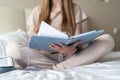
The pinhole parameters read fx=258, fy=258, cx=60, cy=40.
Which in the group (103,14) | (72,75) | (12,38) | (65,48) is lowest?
(72,75)

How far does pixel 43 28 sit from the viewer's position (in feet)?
4.71

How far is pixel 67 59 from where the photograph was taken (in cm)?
156

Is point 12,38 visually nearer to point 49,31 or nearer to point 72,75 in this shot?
point 49,31

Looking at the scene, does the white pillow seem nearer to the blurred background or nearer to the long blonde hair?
the long blonde hair

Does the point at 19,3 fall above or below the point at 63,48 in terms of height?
above

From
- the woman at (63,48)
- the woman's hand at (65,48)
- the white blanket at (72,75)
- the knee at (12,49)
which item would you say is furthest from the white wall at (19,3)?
the white blanket at (72,75)

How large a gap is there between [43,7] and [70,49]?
0.48m

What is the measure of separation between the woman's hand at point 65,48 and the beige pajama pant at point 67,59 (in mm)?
44

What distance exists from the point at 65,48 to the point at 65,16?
42 centimetres

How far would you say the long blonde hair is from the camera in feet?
5.81

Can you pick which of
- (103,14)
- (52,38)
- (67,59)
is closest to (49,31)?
(52,38)

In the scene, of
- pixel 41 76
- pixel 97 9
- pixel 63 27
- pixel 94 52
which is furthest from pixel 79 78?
pixel 97 9

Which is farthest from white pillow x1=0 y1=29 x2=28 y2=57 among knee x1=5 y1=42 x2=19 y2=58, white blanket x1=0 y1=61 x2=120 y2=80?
white blanket x1=0 y1=61 x2=120 y2=80

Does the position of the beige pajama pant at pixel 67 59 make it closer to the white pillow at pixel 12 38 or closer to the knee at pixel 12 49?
the knee at pixel 12 49
